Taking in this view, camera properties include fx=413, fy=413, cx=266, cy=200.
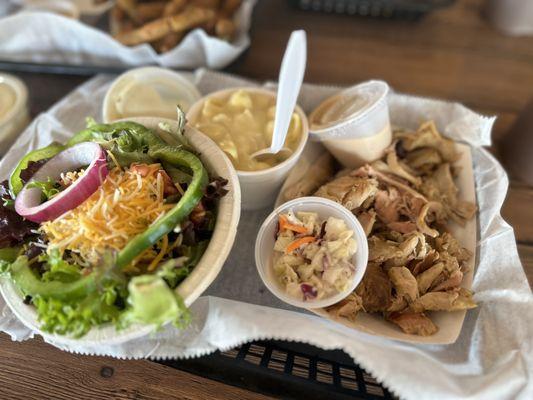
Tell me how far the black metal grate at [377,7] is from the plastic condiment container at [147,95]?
92 cm

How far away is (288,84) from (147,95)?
0.63 meters

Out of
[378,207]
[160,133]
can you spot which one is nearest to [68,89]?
[160,133]

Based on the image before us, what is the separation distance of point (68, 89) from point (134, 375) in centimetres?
127

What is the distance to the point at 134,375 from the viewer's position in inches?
42.4

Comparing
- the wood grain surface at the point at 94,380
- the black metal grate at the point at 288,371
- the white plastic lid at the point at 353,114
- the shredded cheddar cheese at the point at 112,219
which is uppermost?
the white plastic lid at the point at 353,114

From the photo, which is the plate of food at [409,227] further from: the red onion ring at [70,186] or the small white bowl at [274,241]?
the red onion ring at [70,186]

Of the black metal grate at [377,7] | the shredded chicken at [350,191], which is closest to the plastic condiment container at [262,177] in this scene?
the shredded chicken at [350,191]

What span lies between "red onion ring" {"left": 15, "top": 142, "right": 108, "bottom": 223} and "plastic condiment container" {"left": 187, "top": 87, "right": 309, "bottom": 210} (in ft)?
1.14

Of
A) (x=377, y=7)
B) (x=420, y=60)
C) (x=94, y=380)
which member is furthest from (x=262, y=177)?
(x=377, y=7)

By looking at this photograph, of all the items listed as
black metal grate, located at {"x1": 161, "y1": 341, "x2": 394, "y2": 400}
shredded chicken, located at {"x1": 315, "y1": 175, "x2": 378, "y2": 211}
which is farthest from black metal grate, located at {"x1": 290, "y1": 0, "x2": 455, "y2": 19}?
black metal grate, located at {"x1": 161, "y1": 341, "x2": 394, "y2": 400}

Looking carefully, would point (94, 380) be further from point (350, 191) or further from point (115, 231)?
point (350, 191)

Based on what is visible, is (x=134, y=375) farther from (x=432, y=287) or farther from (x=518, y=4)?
(x=518, y=4)

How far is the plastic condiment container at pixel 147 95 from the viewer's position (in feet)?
4.58

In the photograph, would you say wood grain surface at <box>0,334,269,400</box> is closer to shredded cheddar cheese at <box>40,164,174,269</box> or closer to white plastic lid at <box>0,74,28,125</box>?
shredded cheddar cheese at <box>40,164,174,269</box>
